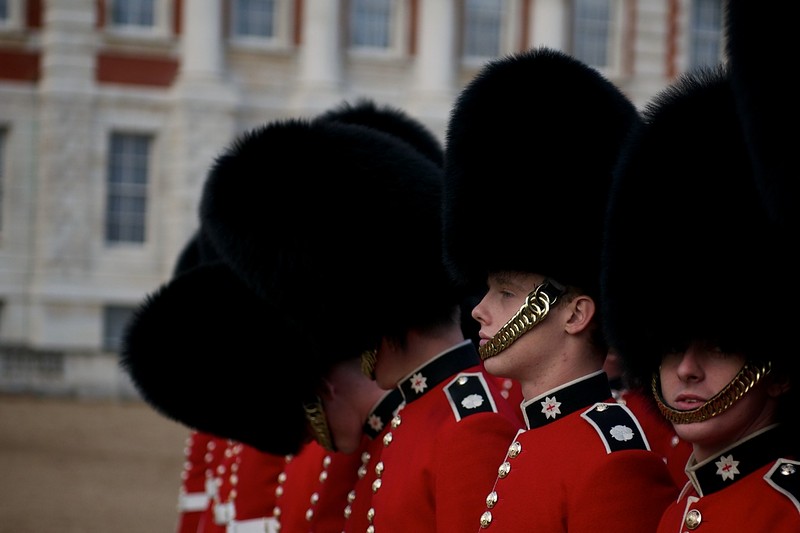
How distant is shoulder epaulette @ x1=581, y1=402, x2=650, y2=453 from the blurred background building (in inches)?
653

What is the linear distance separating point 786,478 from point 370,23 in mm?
19848

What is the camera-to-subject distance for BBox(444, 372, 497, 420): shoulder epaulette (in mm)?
3076

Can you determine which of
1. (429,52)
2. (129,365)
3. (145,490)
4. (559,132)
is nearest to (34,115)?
(429,52)

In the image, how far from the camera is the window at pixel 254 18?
20.8 metres

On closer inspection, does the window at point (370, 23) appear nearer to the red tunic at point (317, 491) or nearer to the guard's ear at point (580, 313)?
the red tunic at point (317, 491)

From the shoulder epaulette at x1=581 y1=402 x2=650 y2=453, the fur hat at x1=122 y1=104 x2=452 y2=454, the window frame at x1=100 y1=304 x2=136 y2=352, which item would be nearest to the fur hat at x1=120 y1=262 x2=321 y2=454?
the fur hat at x1=122 y1=104 x2=452 y2=454

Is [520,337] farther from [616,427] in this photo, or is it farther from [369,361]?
[369,361]

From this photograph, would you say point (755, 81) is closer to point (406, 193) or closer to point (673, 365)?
point (673, 365)

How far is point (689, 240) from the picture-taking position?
234 centimetres

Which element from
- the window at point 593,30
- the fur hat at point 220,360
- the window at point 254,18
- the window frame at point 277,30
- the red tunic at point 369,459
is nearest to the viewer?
the red tunic at point 369,459

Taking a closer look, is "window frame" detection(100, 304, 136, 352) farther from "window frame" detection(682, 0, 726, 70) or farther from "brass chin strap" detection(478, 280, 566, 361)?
"brass chin strap" detection(478, 280, 566, 361)

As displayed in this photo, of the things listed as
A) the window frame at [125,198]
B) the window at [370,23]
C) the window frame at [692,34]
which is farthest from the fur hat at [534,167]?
the window frame at [692,34]

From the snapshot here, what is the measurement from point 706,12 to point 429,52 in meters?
4.61

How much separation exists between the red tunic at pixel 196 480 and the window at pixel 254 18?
50.1 ft
